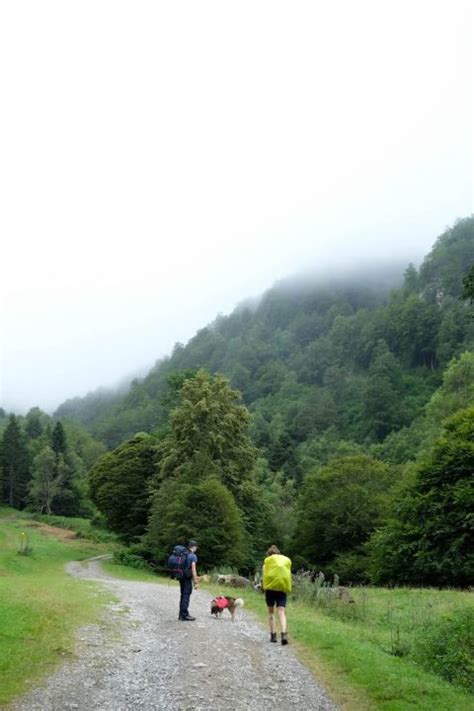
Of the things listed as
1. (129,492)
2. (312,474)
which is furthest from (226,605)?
(129,492)

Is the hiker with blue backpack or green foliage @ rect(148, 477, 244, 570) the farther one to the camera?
green foliage @ rect(148, 477, 244, 570)

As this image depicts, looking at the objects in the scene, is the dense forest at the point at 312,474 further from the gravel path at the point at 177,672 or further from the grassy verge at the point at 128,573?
the gravel path at the point at 177,672

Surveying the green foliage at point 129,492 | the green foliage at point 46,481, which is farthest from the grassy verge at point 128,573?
the green foliage at point 46,481

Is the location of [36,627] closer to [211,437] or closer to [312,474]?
[211,437]

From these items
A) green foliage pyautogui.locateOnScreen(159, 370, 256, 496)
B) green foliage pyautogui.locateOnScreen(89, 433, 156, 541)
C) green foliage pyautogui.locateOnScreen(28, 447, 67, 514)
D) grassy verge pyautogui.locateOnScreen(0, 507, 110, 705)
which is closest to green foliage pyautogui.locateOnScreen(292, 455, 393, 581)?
green foliage pyautogui.locateOnScreen(159, 370, 256, 496)

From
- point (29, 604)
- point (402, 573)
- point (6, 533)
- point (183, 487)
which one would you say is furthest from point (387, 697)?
point (6, 533)

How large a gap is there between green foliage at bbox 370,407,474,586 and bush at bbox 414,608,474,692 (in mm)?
17702

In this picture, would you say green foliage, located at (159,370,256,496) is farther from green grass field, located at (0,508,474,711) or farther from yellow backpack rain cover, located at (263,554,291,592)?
yellow backpack rain cover, located at (263,554,291,592)

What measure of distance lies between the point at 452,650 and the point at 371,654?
166cm

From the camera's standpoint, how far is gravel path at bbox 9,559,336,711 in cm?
915

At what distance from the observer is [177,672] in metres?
10.9

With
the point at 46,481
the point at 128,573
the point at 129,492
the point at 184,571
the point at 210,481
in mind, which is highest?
the point at 184,571

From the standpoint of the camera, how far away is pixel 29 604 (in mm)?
16672

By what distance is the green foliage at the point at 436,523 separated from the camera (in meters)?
30.7
